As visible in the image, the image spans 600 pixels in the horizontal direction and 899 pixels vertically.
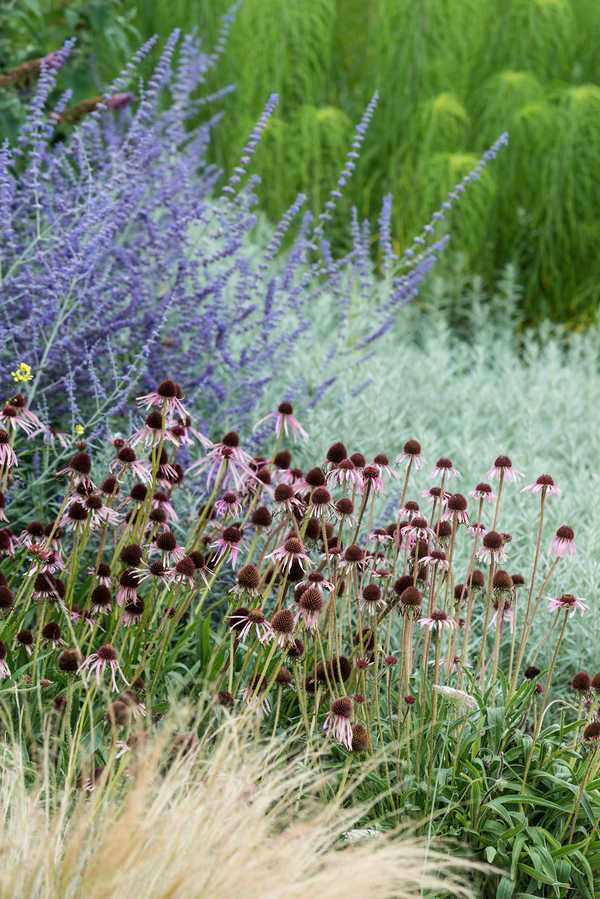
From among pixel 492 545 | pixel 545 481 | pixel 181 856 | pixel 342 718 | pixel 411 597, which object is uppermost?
pixel 545 481

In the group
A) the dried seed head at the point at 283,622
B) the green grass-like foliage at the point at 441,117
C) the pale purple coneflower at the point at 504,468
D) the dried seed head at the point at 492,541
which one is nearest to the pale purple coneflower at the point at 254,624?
the dried seed head at the point at 283,622

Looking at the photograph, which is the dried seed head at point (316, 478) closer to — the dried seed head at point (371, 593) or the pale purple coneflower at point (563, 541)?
the dried seed head at point (371, 593)

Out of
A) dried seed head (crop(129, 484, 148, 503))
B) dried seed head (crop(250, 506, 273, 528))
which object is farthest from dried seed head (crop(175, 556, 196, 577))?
dried seed head (crop(129, 484, 148, 503))

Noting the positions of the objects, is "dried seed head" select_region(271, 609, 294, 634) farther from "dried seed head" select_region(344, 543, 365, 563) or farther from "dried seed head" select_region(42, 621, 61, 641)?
"dried seed head" select_region(42, 621, 61, 641)

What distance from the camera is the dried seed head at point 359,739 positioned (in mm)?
1652

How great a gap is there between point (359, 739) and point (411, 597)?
267 mm

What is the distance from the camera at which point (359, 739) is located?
165 centimetres

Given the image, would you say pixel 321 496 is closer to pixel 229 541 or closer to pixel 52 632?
pixel 229 541

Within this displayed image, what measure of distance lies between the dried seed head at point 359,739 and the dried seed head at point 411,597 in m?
0.24

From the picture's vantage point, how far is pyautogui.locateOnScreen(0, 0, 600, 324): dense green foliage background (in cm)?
522

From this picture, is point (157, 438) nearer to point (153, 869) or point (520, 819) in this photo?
point (153, 869)

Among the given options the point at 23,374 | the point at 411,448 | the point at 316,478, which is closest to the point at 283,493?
the point at 316,478

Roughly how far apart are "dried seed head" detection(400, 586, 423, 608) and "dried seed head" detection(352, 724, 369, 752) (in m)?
0.24

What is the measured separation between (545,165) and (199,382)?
3.39 meters
